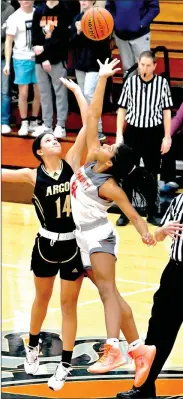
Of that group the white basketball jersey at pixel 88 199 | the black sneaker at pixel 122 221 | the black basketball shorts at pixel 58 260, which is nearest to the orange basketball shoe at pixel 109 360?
the black basketball shorts at pixel 58 260

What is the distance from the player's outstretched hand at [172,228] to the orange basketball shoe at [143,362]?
0.76 m

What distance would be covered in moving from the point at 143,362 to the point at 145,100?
5.61 metres

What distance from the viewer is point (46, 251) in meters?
7.70

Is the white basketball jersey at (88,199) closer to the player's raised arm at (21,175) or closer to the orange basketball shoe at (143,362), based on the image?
the player's raised arm at (21,175)

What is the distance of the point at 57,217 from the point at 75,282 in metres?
0.46

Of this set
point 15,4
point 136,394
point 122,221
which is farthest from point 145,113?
point 136,394

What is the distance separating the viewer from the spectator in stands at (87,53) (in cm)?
1339

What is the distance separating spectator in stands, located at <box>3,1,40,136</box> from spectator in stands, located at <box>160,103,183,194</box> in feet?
6.86

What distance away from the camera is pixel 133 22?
13.3 meters

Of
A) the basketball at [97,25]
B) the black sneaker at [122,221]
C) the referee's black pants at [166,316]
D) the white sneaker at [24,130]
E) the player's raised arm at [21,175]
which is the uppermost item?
the basketball at [97,25]

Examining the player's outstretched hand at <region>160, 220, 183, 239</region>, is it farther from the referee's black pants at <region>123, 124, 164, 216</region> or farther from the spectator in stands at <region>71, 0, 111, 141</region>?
the spectator in stands at <region>71, 0, 111, 141</region>

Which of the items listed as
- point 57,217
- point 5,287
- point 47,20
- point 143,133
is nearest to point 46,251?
point 57,217

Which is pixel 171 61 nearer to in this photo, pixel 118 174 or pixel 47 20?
pixel 47 20

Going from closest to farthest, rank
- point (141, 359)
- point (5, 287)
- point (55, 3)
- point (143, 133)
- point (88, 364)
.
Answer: point (141, 359) < point (88, 364) < point (5, 287) < point (143, 133) < point (55, 3)
